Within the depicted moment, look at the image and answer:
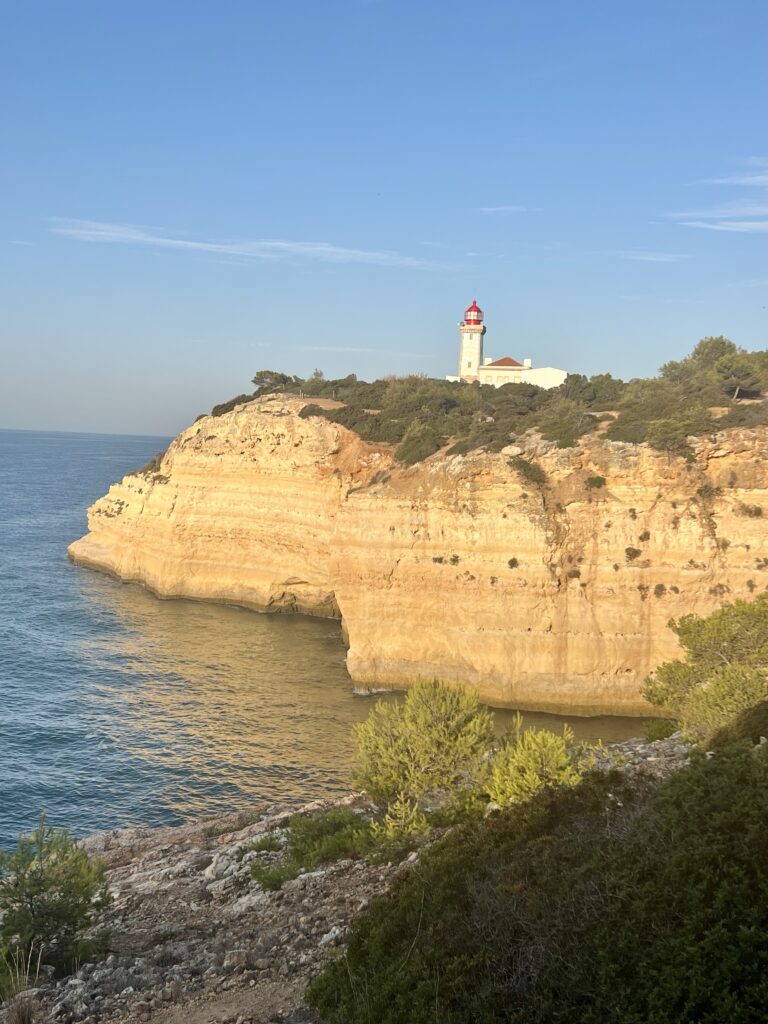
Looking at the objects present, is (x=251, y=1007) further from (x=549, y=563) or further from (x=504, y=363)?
(x=504, y=363)

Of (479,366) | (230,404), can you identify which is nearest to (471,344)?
(479,366)

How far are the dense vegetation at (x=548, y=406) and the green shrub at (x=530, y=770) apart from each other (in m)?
23.3

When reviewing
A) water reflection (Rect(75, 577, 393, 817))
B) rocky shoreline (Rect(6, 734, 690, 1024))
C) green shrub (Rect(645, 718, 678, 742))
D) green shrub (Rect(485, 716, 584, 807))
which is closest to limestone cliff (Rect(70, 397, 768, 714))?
water reflection (Rect(75, 577, 393, 817))

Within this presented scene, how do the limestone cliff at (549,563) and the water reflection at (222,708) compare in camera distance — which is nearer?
the water reflection at (222,708)

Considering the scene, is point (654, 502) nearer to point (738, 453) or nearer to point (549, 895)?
point (738, 453)

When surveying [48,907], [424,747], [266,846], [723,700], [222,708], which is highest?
[723,700]

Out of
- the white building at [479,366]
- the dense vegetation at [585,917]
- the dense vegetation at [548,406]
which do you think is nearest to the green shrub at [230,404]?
the dense vegetation at [548,406]

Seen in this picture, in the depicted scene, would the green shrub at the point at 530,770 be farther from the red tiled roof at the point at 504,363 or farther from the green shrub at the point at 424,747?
the red tiled roof at the point at 504,363

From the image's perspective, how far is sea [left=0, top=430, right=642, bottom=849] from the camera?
2484 centimetres

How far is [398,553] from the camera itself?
120 ft

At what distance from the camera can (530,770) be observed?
46.5 ft

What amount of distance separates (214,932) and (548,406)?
42002mm

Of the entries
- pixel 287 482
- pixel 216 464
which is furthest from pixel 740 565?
pixel 216 464

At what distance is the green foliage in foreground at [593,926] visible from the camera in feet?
24.3
